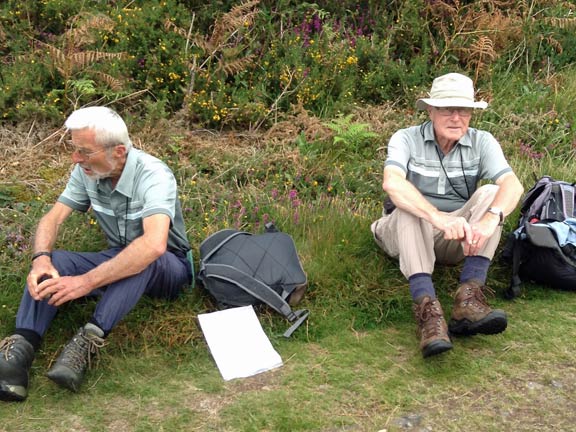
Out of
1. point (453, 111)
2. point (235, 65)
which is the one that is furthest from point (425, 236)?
point (235, 65)

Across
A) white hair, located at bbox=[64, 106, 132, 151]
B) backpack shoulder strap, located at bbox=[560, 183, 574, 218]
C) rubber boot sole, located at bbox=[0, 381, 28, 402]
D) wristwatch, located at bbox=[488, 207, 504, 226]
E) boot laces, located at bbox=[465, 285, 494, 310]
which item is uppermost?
white hair, located at bbox=[64, 106, 132, 151]

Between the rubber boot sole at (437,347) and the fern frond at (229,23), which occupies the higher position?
the fern frond at (229,23)

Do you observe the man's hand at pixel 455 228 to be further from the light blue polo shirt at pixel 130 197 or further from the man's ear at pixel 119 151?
the man's ear at pixel 119 151

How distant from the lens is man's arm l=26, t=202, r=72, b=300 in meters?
3.64

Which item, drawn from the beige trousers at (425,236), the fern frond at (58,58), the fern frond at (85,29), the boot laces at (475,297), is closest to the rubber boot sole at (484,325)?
the boot laces at (475,297)

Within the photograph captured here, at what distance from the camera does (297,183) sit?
217 inches

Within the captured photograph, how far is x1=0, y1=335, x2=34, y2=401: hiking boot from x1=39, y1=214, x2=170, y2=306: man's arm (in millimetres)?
296

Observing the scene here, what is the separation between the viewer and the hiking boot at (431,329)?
361 centimetres

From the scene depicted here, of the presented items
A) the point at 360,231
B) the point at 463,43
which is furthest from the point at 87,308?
the point at 463,43

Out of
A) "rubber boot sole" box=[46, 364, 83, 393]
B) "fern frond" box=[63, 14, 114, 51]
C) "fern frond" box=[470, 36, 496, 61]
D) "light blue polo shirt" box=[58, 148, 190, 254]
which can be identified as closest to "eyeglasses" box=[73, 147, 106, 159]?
"light blue polo shirt" box=[58, 148, 190, 254]

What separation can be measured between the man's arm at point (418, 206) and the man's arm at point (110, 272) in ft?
4.88

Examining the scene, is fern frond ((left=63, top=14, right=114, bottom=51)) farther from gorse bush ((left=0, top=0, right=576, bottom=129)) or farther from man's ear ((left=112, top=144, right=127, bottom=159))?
man's ear ((left=112, top=144, right=127, bottom=159))

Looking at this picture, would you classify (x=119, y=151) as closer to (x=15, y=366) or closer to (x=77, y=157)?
(x=77, y=157)

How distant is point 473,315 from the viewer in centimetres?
375
